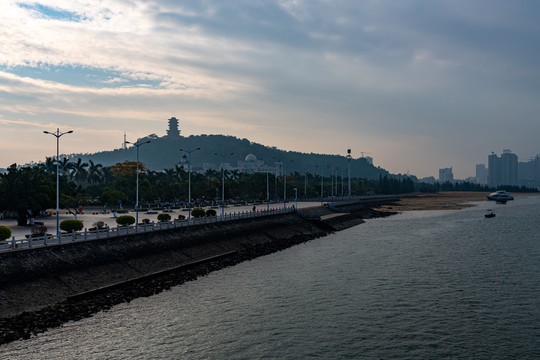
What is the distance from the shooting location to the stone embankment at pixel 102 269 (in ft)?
119

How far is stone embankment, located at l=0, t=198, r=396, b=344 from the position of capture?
3628 cm

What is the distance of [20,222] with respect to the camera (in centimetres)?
7006

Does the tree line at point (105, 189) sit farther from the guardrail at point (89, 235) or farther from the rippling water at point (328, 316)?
the rippling water at point (328, 316)

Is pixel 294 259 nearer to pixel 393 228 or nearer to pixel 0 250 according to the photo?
pixel 0 250

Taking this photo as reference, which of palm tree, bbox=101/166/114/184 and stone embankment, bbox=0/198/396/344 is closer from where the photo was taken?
stone embankment, bbox=0/198/396/344

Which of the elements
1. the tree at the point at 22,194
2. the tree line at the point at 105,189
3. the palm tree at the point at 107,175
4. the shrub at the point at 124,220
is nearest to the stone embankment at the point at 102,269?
the shrub at the point at 124,220

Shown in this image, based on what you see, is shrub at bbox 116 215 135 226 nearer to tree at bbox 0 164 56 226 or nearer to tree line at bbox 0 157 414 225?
tree line at bbox 0 157 414 225

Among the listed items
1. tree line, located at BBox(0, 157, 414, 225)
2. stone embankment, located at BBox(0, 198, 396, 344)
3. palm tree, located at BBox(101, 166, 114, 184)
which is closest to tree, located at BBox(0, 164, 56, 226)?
tree line, located at BBox(0, 157, 414, 225)

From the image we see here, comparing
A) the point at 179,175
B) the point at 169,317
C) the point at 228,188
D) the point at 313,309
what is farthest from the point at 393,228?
the point at 179,175

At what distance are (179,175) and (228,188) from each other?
3455 cm

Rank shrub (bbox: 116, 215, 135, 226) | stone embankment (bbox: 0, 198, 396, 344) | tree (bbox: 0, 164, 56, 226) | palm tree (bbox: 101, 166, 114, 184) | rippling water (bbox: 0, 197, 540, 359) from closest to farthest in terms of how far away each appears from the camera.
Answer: rippling water (bbox: 0, 197, 540, 359), stone embankment (bbox: 0, 198, 396, 344), shrub (bbox: 116, 215, 135, 226), tree (bbox: 0, 164, 56, 226), palm tree (bbox: 101, 166, 114, 184)

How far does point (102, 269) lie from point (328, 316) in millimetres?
22682

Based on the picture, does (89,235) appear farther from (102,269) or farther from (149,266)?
(149,266)

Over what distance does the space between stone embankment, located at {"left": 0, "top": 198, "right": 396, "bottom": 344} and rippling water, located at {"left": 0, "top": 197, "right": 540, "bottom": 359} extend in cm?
227
